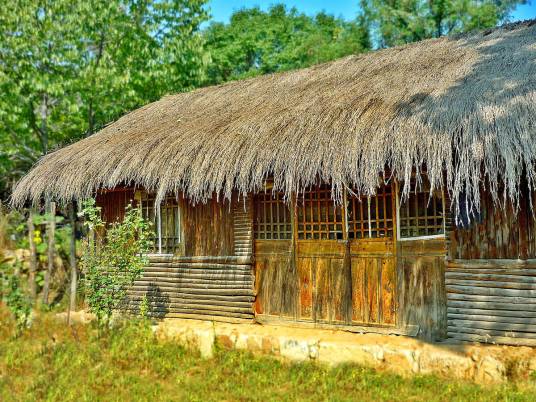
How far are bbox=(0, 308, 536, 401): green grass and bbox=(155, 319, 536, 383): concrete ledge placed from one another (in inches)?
5.5

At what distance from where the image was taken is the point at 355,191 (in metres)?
6.80

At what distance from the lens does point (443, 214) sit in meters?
6.12

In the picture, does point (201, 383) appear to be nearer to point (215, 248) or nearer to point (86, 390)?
point (86, 390)

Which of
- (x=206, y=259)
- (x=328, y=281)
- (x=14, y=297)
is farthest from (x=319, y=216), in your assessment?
(x=14, y=297)

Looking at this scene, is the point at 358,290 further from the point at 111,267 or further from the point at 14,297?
the point at 14,297

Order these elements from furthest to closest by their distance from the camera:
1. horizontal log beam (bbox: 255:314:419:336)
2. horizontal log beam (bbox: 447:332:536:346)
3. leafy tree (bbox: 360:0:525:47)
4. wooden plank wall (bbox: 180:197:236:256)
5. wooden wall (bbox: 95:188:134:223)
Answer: leafy tree (bbox: 360:0:525:47) → wooden wall (bbox: 95:188:134:223) → wooden plank wall (bbox: 180:197:236:256) → horizontal log beam (bbox: 255:314:419:336) → horizontal log beam (bbox: 447:332:536:346)

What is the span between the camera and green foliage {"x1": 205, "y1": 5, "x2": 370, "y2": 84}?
19.7 m

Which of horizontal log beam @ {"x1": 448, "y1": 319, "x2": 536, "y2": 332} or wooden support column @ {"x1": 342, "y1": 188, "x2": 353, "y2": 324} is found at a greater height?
wooden support column @ {"x1": 342, "y1": 188, "x2": 353, "y2": 324}

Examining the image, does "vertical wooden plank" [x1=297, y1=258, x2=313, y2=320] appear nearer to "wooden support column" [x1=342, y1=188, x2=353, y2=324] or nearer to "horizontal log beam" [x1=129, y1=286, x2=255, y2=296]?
"wooden support column" [x1=342, y1=188, x2=353, y2=324]

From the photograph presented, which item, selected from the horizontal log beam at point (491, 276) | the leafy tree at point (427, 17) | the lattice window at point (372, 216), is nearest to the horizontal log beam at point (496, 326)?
the horizontal log beam at point (491, 276)

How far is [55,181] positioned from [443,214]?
5.46 m

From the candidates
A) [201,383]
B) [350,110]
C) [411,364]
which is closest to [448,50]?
[350,110]

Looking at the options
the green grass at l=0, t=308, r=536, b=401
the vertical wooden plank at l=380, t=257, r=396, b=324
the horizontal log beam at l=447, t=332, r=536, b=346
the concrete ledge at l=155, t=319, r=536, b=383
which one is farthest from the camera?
the vertical wooden plank at l=380, t=257, r=396, b=324

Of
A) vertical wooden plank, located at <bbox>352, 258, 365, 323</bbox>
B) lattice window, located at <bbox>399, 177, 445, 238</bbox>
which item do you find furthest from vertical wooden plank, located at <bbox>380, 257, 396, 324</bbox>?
lattice window, located at <bbox>399, 177, 445, 238</bbox>
